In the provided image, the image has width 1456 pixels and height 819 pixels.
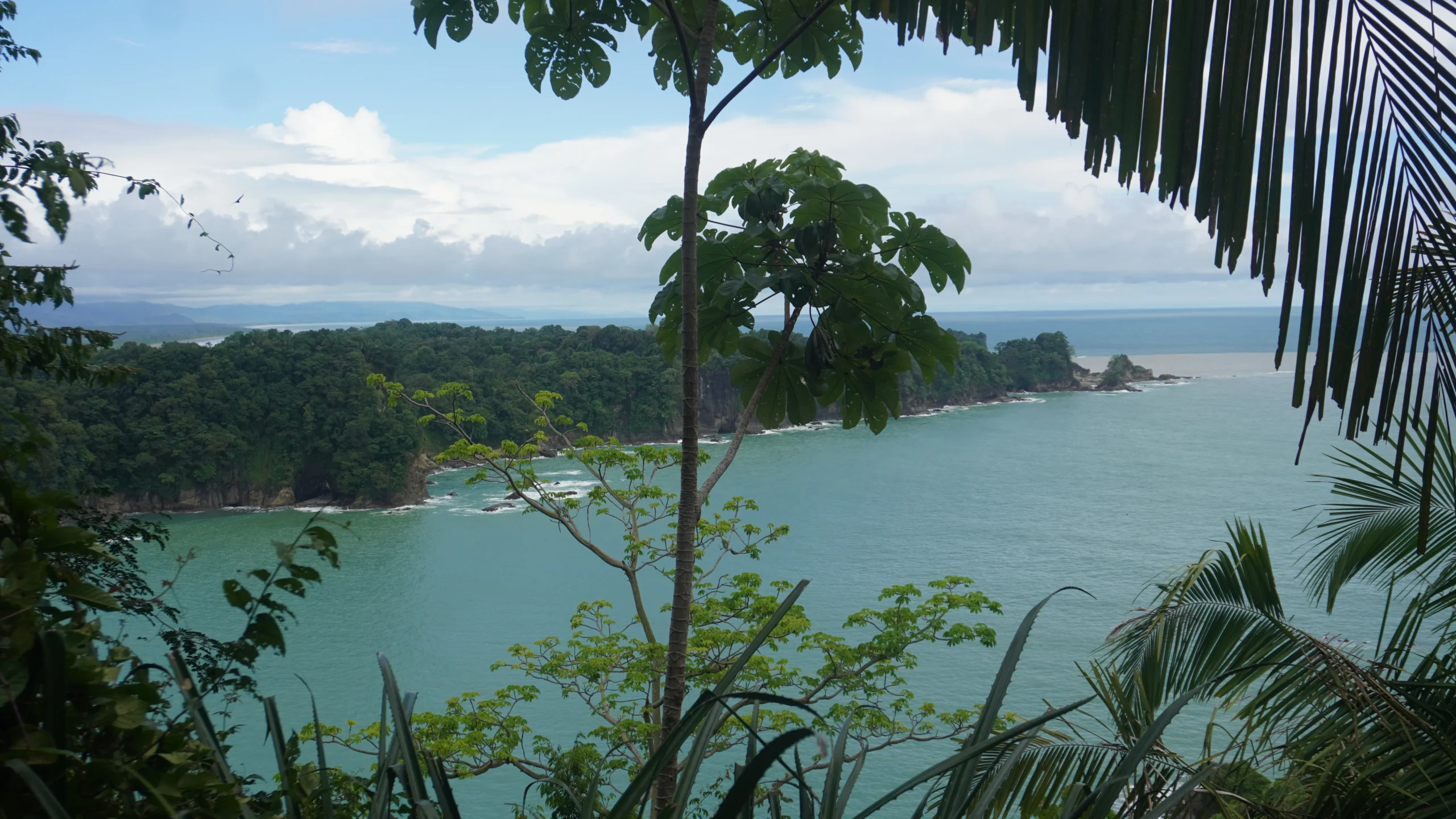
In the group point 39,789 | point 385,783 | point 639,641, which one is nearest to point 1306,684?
point 385,783

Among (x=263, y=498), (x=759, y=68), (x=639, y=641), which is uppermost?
(x=759, y=68)

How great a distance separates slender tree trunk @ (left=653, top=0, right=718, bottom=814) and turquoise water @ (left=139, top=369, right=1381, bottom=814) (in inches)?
253

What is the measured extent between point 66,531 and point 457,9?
1.17 metres

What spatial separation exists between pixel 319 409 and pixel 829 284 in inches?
847

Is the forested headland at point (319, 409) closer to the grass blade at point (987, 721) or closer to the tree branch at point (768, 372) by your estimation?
the tree branch at point (768, 372)

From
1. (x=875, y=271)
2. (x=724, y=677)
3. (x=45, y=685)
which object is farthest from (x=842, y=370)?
(x=45, y=685)

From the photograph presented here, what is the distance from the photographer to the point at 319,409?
826 inches

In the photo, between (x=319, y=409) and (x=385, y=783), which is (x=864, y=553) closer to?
(x=319, y=409)

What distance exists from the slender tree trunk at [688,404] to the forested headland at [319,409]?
15.7 metres

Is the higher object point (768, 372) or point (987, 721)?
point (768, 372)

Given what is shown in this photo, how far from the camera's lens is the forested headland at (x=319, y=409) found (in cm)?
1802

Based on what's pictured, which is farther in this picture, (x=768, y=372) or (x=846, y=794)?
(x=768, y=372)

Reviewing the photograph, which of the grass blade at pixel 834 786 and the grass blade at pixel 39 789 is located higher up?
the grass blade at pixel 39 789

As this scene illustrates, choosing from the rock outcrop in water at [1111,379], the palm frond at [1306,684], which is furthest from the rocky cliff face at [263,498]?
the rock outcrop in water at [1111,379]
